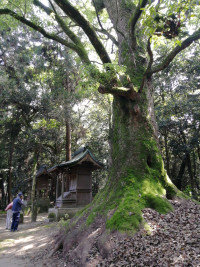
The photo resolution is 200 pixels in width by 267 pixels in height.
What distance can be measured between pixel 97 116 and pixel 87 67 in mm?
17713

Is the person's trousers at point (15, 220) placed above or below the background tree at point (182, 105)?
below

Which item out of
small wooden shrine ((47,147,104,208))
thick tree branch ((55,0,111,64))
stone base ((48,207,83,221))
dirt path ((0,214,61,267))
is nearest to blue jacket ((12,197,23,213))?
dirt path ((0,214,61,267))

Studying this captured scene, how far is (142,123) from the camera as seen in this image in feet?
20.2

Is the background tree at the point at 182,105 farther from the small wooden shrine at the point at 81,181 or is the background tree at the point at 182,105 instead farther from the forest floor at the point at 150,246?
the forest floor at the point at 150,246

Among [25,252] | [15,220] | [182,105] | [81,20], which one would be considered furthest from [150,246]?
[182,105]

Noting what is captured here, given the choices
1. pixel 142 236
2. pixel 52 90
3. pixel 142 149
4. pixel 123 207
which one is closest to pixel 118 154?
pixel 142 149

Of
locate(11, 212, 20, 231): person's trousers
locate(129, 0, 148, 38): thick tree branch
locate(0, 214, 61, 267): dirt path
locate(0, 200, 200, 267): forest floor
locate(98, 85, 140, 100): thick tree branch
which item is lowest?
locate(0, 214, 61, 267): dirt path

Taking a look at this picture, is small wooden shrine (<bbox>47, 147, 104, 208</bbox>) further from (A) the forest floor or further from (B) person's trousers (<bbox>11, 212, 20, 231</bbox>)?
(A) the forest floor

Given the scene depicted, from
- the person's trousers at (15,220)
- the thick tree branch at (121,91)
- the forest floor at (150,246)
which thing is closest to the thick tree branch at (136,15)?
the thick tree branch at (121,91)

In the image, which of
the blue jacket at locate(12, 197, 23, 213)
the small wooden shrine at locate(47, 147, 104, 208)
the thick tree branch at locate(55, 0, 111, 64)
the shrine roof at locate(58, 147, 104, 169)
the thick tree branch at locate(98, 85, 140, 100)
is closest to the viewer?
the thick tree branch at locate(98, 85, 140, 100)

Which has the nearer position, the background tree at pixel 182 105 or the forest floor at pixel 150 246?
the forest floor at pixel 150 246

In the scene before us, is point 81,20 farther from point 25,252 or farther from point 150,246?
point 25,252

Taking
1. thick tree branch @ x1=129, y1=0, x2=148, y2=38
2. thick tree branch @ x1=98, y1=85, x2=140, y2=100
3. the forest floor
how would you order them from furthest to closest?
thick tree branch @ x1=129, y1=0, x2=148, y2=38, thick tree branch @ x1=98, y1=85, x2=140, y2=100, the forest floor

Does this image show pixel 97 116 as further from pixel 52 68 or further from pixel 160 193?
pixel 160 193
